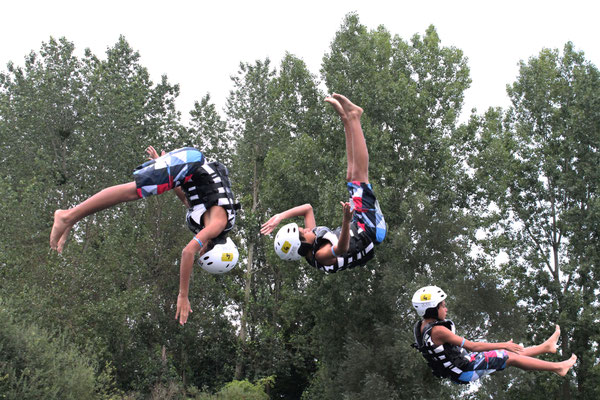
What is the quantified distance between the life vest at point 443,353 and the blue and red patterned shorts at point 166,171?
358 centimetres

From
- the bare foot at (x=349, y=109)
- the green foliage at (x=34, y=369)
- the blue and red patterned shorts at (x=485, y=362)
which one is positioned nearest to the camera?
the bare foot at (x=349, y=109)

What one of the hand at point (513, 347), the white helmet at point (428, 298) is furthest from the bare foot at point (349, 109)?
the hand at point (513, 347)

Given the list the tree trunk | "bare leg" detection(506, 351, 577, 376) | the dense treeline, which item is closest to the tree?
the dense treeline

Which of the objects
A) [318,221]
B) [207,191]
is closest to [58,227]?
[207,191]

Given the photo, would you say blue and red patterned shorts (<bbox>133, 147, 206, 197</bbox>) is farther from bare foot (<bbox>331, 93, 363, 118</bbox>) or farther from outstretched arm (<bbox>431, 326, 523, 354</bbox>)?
outstretched arm (<bbox>431, 326, 523, 354</bbox>)

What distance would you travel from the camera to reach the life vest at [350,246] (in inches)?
327

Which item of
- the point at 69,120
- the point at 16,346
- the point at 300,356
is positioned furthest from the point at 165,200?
the point at 16,346

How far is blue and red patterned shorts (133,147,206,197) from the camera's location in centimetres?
688

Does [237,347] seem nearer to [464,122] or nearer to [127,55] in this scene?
[464,122]

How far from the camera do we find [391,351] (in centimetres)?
2250

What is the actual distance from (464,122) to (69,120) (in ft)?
62.0

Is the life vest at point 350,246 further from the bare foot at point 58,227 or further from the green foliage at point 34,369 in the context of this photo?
the green foliage at point 34,369

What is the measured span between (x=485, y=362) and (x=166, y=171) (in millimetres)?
4649

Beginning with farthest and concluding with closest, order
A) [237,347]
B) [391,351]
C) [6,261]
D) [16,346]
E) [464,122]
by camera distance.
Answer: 1. [237,347]
2. [464,122]
3. [6,261]
4. [391,351]
5. [16,346]
